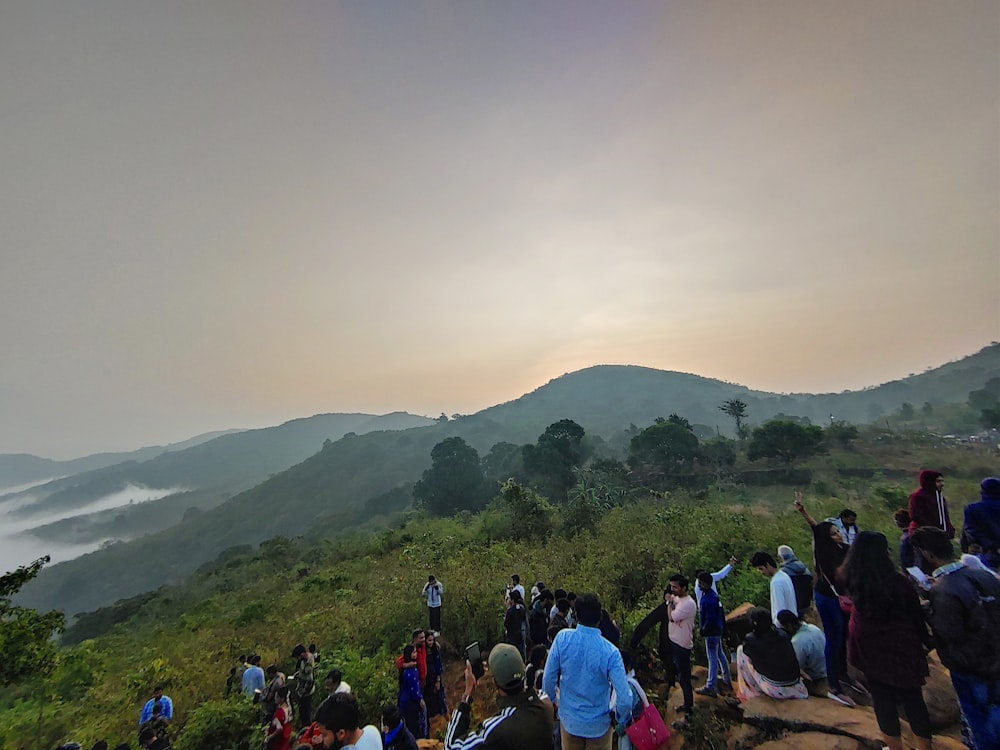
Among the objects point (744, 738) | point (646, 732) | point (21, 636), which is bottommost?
point (21, 636)

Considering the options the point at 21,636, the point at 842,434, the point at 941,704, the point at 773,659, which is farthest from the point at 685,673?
the point at 842,434

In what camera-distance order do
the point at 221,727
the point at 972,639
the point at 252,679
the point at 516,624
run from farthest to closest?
1. the point at 252,679
2. the point at 221,727
3. the point at 516,624
4. the point at 972,639

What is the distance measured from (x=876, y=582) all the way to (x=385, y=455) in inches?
4066

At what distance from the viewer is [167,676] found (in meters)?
9.65

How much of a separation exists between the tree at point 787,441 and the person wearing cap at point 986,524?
32.8 meters

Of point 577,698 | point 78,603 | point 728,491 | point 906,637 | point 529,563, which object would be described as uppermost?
point 906,637

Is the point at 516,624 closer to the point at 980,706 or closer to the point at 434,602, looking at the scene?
A: the point at 434,602

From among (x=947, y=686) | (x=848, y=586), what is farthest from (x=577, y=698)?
(x=947, y=686)

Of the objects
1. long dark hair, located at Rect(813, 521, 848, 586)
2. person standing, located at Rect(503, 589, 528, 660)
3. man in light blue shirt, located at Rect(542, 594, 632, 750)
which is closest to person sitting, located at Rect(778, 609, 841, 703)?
long dark hair, located at Rect(813, 521, 848, 586)

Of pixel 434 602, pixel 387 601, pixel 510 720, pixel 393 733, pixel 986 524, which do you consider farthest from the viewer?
pixel 387 601

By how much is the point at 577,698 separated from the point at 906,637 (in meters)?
2.36

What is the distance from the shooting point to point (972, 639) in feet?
8.82

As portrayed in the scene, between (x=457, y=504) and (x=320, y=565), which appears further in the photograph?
(x=457, y=504)

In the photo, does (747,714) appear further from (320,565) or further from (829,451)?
(829,451)
